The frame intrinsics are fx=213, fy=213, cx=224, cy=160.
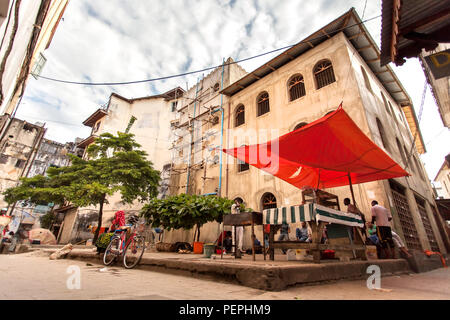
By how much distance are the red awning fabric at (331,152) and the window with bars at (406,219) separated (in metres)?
3.26

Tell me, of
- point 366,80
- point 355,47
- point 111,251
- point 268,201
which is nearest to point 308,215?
point 111,251

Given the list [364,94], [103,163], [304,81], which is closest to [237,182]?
[304,81]

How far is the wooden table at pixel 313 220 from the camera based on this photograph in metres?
3.71

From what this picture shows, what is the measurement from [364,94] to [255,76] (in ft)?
21.2

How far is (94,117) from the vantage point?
82.5 feet

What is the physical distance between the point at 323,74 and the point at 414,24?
6.94 metres

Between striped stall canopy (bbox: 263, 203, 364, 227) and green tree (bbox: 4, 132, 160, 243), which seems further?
green tree (bbox: 4, 132, 160, 243)

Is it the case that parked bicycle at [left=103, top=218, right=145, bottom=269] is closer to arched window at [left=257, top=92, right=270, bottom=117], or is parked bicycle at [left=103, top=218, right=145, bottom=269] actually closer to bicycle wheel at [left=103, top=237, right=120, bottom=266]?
bicycle wheel at [left=103, top=237, right=120, bottom=266]

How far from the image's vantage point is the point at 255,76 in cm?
1362

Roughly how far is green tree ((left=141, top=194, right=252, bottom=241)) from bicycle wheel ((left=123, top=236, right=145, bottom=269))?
3249mm

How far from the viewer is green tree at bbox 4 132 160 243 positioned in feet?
41.8

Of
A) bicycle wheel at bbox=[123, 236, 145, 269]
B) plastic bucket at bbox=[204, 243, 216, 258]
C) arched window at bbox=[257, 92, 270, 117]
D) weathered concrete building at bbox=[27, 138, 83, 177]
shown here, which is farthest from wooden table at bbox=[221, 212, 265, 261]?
weathered concrete building at bbox=[27, 138, 83, 177]

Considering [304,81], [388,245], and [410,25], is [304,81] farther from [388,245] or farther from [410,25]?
[388,245]

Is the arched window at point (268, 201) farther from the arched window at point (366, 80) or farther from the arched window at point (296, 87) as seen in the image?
the arched window at point (366, 80)
